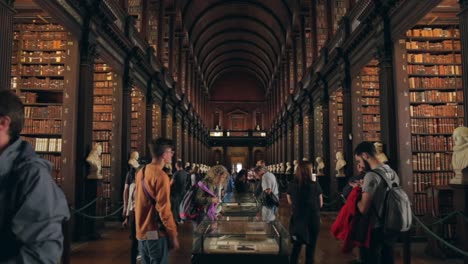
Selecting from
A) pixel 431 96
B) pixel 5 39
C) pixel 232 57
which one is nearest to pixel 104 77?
pixel 5 39

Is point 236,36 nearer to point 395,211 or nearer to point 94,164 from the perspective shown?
point 94,164

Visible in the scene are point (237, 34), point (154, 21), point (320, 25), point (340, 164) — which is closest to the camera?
point (340, 164)

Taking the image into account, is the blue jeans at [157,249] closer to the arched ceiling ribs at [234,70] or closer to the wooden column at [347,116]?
the wooden column at [347,116]

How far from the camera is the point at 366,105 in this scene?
9.23 meters

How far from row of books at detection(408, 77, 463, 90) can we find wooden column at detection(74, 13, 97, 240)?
5.67 meters

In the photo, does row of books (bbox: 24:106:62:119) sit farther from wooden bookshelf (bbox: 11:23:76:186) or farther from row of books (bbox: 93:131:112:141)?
row of books (bbox: 93:131:112:141)

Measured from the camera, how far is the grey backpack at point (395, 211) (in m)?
2.65

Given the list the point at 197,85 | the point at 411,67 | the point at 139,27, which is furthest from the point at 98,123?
the point at 197,85

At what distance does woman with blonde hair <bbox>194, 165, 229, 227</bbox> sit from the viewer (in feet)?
12.9

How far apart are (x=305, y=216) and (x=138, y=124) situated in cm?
784

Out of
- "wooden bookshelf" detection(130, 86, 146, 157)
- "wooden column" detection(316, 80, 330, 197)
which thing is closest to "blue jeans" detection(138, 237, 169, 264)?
"wooden bookshelf" detection(130, 86, 146, 157)

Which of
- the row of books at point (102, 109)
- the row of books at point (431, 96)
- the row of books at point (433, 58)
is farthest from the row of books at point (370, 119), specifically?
the row of books at point (102, 109)

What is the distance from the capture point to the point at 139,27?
11.1 m

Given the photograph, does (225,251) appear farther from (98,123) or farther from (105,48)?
(98,123)
